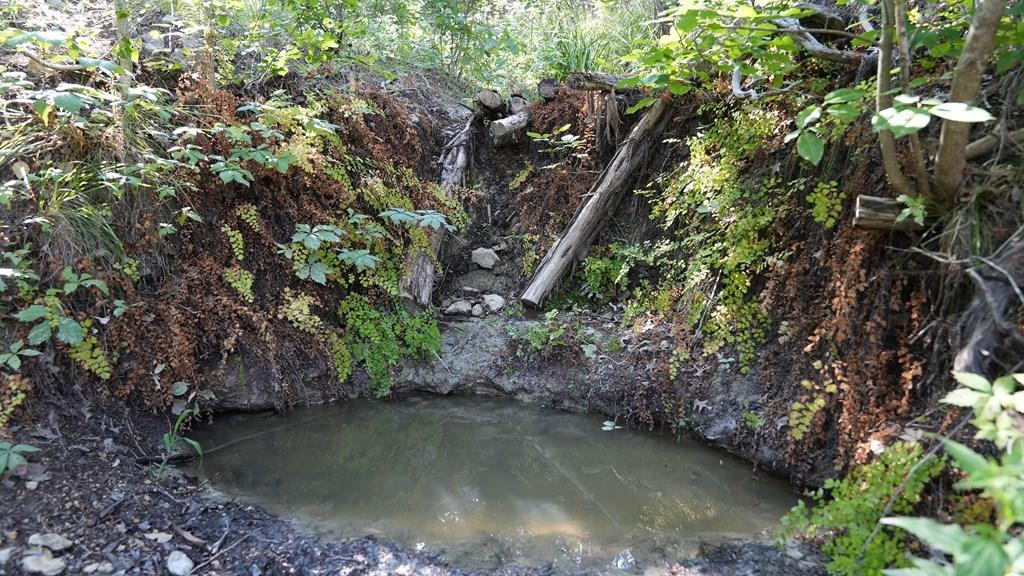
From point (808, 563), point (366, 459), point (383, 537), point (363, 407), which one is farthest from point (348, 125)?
point (808, 563)

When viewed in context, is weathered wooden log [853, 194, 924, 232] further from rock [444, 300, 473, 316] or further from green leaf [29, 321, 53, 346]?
green leaf [29, 321, 53, 346]

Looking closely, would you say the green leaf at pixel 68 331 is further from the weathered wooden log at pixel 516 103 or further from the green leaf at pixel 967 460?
the weathered wooden log at pixel 516 103

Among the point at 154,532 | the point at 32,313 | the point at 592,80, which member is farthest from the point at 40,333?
the point at 592,80

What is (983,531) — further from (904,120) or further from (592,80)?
(592,80)

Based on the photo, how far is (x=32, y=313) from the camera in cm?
329

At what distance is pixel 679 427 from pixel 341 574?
2.57 m

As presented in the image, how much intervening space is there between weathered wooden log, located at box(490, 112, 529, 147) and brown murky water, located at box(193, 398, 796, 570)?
9.93ft

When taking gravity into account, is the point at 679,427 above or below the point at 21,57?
below

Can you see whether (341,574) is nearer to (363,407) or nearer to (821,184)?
(363,407)

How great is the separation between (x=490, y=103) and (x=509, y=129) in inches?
18.1

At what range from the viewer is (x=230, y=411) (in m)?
4.42

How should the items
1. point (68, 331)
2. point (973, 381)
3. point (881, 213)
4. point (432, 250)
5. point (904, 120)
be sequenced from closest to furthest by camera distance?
point (973, 381) < point (904, 120) < point (881, 213) < point (68, 331) < point (432, 250)

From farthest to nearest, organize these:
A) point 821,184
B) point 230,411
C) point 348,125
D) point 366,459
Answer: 1. point 348,125
2. point 230,411
3. point 366,459
4. point 821,184

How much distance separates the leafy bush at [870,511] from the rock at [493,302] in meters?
3.20
